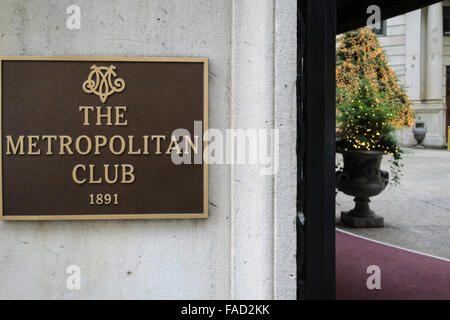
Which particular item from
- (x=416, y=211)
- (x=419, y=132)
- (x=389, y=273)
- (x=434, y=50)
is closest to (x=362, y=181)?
(x=416, y=211)

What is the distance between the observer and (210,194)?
2.42 metres

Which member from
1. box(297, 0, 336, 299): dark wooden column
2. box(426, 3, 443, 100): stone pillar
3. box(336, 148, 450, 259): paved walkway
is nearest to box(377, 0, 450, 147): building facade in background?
box(426, 3, 443, 100): stone pillar

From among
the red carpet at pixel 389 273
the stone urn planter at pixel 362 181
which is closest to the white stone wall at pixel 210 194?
the red carpet at pixel 389 273

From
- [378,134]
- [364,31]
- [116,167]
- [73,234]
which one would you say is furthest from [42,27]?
[364,31]

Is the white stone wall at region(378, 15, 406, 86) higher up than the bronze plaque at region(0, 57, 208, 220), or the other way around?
the white stone wall at region(378, 15, 406, 86)

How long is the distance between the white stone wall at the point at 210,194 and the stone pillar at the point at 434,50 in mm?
22810

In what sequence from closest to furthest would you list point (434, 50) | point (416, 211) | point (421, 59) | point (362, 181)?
point (362, 181) < point (416, 211) < point (434, 50) < point (421, 59)

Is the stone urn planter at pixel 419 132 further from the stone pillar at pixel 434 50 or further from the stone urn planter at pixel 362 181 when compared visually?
the stone urn planter at pixel 362 181

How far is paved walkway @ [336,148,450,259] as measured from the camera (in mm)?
5910

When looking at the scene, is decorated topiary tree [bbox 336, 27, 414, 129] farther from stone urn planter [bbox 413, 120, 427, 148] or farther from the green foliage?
stone urn planter [bbox 413, 120, 427, 148]

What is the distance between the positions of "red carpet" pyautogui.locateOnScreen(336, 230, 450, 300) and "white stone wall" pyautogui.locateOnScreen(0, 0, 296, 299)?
2031 mm

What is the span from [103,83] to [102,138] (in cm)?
34

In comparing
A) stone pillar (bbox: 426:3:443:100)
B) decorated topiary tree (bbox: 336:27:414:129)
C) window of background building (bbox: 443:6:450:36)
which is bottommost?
decorated topiary tree (bbox: 336:27:414:129)

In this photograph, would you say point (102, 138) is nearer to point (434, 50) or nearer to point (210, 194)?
point (210, 194)
